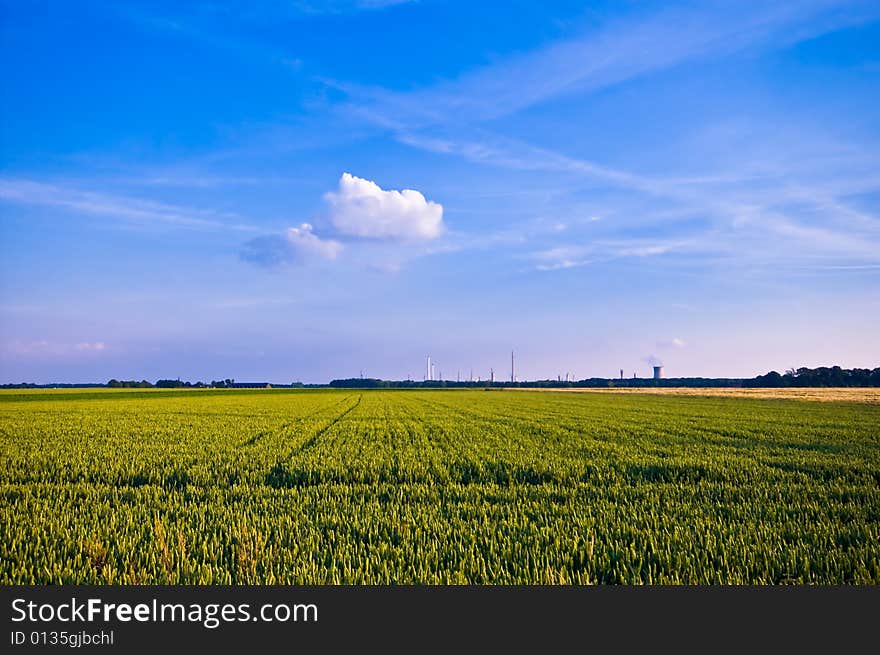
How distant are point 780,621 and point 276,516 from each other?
662cm

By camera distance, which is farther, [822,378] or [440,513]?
[822,378]

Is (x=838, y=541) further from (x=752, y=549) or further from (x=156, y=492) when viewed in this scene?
(x=156, y=492)

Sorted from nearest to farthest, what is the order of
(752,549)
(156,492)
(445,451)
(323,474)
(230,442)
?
(752,549)
(156,492)
(323,474)
(445,451)
(230,442)

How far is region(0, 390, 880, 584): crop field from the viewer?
18.8ft

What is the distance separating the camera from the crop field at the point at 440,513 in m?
5.74

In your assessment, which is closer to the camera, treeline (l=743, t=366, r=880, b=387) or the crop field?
the crop field

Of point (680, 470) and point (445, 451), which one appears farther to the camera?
point (445, 451)

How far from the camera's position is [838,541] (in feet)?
22.5

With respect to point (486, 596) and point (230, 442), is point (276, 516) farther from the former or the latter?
point (230, 442)

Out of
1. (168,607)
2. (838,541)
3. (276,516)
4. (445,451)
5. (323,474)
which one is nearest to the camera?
(168,607)

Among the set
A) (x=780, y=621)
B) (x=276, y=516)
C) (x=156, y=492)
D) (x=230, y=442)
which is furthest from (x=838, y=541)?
(x=230, y=442)

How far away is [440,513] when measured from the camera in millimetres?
8164

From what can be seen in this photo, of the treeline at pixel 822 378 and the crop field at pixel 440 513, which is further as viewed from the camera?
the treeline at pixel 822 378

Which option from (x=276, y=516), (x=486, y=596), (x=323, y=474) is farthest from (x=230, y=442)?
(x=486, y=596)
